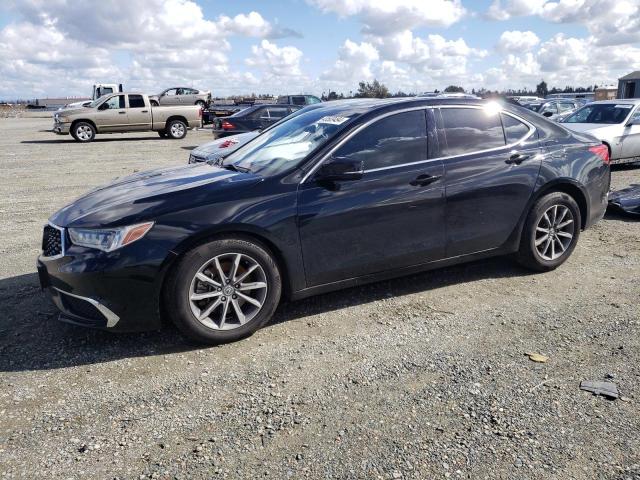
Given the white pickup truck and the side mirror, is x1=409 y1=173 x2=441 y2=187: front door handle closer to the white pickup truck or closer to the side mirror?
the side mirror

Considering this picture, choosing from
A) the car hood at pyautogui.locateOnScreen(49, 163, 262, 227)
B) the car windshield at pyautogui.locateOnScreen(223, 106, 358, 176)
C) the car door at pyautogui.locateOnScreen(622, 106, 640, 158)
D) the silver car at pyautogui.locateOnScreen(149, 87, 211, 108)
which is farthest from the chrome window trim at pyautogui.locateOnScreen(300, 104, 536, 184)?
Answer: the silver car at pyautogui.locateOnScreen(149, 87, 211, 108)

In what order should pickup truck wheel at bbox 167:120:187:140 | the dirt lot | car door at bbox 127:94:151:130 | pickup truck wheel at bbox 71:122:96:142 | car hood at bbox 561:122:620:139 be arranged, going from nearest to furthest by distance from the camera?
the dirt lot, car hood at bbox 561:122:620:139, pickup truck wheel at bbox 71:122:96:142, car door at bbox 127:94:151:130, pickup truck wheel at bbox 167:120:187:140

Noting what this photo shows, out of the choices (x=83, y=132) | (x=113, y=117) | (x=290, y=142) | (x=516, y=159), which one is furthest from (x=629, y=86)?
(x=290, y=142)

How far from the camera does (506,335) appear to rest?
3945mm

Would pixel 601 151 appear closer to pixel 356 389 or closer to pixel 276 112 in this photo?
pixel 356 389

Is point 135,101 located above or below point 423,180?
above

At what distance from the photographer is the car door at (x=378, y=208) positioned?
13.3 feet

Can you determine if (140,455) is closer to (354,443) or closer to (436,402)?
(354,443)

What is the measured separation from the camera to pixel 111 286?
3.54 metres

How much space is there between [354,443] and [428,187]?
234cm

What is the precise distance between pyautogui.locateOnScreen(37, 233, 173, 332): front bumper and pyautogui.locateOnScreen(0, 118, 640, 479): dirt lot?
0.94 ft

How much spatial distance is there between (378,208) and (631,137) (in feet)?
31.5

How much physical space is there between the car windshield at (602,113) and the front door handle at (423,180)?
9162 mm

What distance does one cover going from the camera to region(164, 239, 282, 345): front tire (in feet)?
12.0
